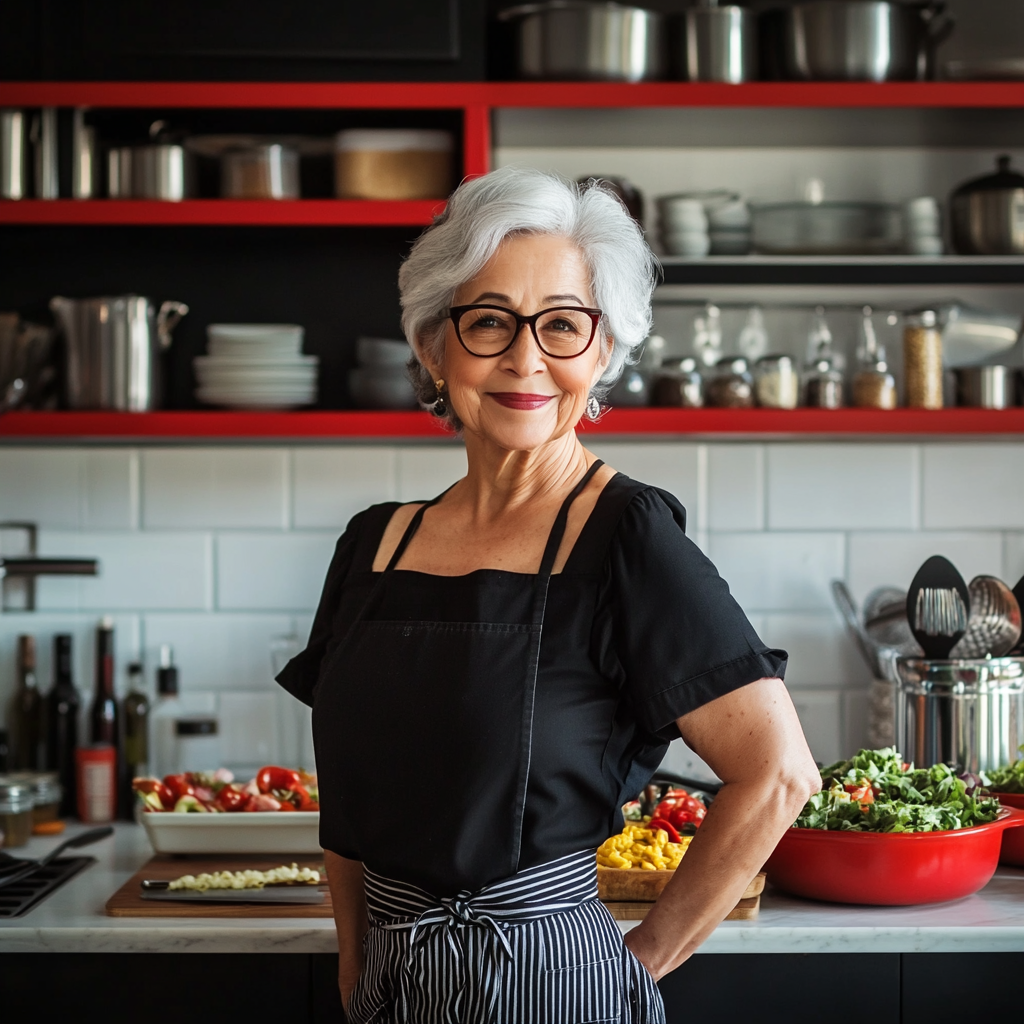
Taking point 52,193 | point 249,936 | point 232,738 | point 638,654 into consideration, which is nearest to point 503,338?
point 638,654

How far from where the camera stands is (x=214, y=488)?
2523mm

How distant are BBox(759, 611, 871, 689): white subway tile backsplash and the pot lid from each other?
2.86 ft

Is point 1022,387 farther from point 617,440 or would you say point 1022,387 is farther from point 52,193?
point 52,193

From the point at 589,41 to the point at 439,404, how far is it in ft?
3.35

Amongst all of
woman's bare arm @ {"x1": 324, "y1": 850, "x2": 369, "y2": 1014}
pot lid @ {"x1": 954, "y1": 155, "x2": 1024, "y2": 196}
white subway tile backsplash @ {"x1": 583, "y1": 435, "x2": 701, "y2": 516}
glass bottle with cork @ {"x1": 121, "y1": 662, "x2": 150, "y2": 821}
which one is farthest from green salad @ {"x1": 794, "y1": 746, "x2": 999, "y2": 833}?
glass bottle with cork @ {"x1": 121, "y1": 662, "x2": 150, "y2": 821}

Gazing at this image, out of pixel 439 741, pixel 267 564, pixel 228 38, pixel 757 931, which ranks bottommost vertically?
pixel 757 931

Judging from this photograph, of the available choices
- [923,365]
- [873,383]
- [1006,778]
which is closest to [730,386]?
[873,383]

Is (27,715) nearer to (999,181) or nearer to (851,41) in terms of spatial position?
(851,41)

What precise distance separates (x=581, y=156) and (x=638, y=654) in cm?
158

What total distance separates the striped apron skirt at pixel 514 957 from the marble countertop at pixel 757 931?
0.33 meters

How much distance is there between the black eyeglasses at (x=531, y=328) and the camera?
1.29 metres

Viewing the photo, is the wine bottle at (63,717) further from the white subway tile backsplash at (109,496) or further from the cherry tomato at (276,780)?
the cherry tomato at (276,780)

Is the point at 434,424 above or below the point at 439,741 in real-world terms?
above

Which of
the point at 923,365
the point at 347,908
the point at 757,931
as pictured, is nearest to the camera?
the point at 347,908
